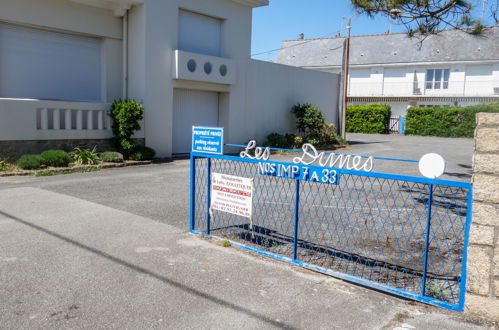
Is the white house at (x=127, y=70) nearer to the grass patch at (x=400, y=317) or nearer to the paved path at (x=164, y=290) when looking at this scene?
the paved path at (x=164, y=290)

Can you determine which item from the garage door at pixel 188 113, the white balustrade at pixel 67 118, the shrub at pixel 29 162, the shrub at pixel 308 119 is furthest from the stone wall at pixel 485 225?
the shrub at pixel 308 119

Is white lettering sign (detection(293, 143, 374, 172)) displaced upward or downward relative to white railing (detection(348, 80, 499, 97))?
downward

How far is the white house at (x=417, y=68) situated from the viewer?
37344 mm

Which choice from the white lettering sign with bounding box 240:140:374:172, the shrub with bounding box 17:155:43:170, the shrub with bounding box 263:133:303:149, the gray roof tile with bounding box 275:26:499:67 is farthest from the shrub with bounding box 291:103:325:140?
the gray roof tile with bounding box 275:26:499:67

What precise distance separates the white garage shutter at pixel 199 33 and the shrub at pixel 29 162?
623 centimetres

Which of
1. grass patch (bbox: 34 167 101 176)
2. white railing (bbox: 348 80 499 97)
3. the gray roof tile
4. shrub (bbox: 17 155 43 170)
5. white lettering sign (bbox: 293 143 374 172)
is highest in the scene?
the gray roof tile

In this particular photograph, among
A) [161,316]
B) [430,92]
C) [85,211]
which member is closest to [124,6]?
[85,211]

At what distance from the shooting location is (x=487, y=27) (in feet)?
30.8

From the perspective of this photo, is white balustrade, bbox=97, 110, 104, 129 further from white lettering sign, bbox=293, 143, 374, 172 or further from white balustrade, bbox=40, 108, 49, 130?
white lettering sign, bbox=293, 143, 374, 172

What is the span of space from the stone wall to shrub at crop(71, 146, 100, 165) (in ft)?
35.8

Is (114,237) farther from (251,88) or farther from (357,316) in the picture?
(251,88)

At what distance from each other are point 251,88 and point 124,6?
237 inches

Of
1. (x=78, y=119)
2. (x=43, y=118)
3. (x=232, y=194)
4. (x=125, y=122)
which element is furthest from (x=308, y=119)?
(x=232, y=194)

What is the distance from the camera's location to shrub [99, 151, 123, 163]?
13062 millimetres
